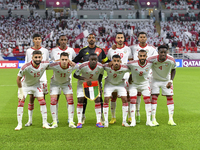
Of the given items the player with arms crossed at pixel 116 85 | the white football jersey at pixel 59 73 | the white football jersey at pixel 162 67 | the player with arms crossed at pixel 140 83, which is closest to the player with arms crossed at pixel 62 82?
the white football jersey at pixel 59 73

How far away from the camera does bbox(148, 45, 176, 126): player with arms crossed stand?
6.76 meters

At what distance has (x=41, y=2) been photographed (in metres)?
42.8

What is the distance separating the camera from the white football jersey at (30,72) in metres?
6.39

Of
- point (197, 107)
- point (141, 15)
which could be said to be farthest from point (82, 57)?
point (141, 15)

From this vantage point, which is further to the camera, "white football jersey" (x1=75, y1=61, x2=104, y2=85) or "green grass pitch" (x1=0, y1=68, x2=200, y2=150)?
"white football jersey" (x1=75, y1=61, x2=104, y2=85)

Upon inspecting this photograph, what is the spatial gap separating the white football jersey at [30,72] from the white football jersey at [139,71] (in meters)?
2.10

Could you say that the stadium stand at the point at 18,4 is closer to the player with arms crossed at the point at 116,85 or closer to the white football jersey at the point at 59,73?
the white football jersey at the point at 59,73

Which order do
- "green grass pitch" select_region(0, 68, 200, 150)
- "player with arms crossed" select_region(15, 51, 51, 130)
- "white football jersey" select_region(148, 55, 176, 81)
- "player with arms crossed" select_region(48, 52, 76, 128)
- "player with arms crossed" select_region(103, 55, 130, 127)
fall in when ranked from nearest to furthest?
"green grass pitch" select_region(0, 68, 200, 150)
"player with arms crossed" select_region(15, 51, 51, 130)
"player with arms crossed" select_region(48, 52, 76, 128)
"player with arms crossed" select_region(103, 55, 130, 127)
"white football jersey" select_region(148, 55, 176, 81)

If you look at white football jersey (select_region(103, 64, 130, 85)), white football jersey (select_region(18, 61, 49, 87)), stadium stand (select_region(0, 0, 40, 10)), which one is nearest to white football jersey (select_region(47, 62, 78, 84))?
white football jersey (select_region(18, 61, 49, 87))

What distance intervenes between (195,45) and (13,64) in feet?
68.6

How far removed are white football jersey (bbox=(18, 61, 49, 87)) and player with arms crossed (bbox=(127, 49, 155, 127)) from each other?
212 centimetres

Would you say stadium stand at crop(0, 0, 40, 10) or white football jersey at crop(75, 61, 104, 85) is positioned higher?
stadium stand at crop(0, 0, 40, 10)

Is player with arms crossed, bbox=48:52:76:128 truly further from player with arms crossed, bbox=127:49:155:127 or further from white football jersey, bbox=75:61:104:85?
player with arms crossed, bbox=127:49:155:127

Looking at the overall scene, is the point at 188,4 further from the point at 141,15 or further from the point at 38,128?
the point at 38,128
